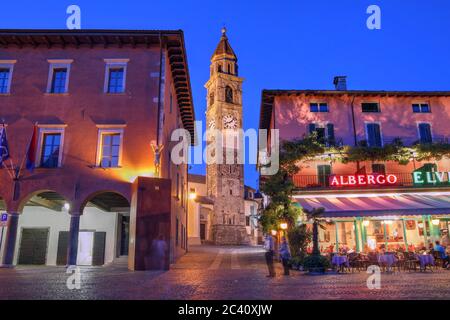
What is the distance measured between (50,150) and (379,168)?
1887 cm

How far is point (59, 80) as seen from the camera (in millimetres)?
18672

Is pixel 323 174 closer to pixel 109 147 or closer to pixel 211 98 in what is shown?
pixel 109 147

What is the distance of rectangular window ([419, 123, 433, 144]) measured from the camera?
83.4 feet

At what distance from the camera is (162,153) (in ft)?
58.3

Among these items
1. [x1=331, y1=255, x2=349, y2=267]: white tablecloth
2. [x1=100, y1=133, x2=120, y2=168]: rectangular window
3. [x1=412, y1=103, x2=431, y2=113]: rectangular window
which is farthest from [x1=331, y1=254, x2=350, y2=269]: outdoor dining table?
[x1=412, y1=103, x2=431, y2=113]: rectangular window

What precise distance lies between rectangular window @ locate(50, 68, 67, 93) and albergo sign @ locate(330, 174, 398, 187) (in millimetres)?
15096

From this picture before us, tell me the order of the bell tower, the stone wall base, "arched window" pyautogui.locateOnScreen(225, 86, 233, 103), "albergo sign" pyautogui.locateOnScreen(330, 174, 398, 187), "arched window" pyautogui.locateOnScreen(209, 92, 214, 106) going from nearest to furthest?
1. "albergo sign" pyautogui.locateOnScreen(330, 174, 398, 187)
2. the stone wall base
3. the bell tower
4. "arched window" pyautogui.locateOnScreen(225, 86, 233, 103)
5. "arched window" pyautogui.locateOnScreen(209, 92, 214, 106)

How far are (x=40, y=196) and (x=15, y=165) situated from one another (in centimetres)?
237

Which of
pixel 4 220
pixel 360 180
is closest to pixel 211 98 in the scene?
pixel 360 180

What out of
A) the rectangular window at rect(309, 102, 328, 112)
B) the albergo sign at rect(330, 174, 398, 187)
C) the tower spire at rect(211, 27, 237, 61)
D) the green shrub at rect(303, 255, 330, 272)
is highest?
the tower spire at rect(211, 27, 237, 61)

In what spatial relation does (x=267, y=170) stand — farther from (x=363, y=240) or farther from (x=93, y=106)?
(x=93, y=106)

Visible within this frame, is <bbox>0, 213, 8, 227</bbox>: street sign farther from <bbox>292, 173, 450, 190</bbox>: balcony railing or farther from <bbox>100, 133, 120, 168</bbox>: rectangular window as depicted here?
<bbox>292, 173, 450, 190</bbox>: balcony railing

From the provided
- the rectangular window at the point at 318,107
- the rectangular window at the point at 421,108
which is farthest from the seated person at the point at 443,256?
the rectangular window at the point at 421,108
